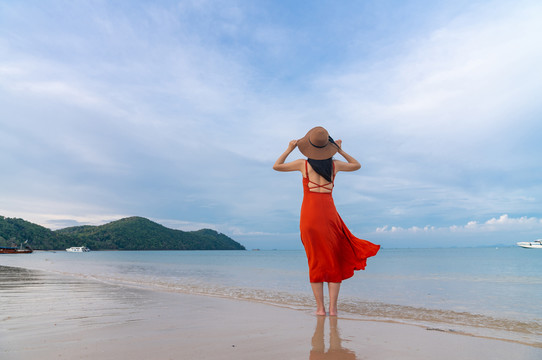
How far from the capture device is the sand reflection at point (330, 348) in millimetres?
3335

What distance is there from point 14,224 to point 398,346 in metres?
140

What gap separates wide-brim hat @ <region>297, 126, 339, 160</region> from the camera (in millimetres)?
5137

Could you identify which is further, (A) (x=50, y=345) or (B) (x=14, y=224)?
(B) (x=14, y=224)

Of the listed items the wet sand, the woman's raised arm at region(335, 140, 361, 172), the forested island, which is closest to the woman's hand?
the woman's raised arm at region(335, 140, 361, 172)

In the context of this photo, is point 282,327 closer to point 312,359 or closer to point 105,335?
point 312,359

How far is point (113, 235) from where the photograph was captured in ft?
470

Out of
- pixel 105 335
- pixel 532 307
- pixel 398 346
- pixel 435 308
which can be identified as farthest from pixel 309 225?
pixel 532 307

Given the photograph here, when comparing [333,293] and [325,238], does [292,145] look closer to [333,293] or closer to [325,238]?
[325,238]

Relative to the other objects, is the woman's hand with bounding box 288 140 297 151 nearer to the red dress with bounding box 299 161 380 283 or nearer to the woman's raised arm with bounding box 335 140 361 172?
the red dress with bounding box 299 161 380 283

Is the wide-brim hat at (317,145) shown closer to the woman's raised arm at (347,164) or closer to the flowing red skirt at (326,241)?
the woman's raised arm at (347,164)

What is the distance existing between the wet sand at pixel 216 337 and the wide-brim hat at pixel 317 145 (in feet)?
7.88

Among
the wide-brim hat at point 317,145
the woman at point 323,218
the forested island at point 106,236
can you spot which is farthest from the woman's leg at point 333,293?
the forested island at point 106,236

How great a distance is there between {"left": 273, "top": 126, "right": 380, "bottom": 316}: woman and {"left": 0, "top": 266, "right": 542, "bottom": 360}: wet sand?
2.31ft

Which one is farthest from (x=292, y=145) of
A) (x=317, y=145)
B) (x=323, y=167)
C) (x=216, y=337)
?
(x=216, y=337)
